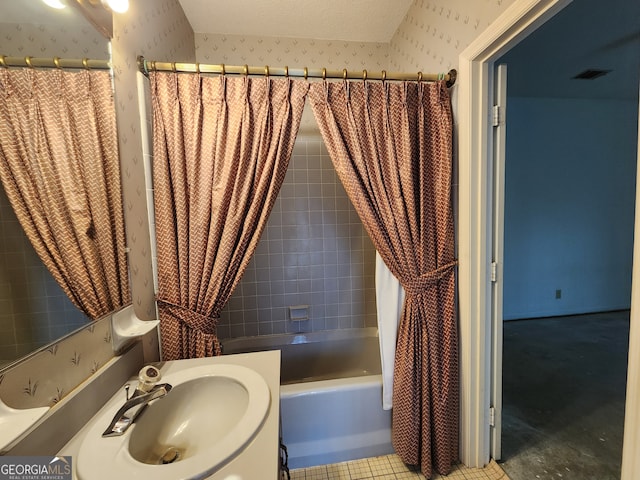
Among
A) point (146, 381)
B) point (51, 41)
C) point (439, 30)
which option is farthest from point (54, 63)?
point (439, 30)

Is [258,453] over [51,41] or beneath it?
beneath

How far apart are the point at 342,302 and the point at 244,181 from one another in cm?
141

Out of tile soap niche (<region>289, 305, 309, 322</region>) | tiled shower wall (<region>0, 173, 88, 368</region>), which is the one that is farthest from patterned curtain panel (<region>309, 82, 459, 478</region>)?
tiled shower wall (<region>0, 173, 88, 368</region>)

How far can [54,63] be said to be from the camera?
29.3 inches

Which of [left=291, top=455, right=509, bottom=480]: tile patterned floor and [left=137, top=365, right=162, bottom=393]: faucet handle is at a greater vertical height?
[left=137, top=365, right=162, bottom=393]: faucet handle

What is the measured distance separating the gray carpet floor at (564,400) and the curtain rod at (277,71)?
2.09 metres

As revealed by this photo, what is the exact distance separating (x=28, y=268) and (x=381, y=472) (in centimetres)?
176

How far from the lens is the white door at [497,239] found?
1175 mm

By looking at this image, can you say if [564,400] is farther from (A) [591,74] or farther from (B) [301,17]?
(B) [301,17]

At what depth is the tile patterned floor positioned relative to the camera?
1.30 metres

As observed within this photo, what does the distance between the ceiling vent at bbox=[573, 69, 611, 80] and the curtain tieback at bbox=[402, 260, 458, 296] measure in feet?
9.28

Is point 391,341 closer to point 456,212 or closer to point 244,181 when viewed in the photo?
point 456,212

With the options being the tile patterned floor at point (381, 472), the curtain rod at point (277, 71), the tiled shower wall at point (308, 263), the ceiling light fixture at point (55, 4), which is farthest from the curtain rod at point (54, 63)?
the tile patterned floor at point (381, 472)

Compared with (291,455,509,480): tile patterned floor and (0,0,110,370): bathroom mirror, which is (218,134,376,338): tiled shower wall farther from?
(0,0,110,370): bathroom mirror
